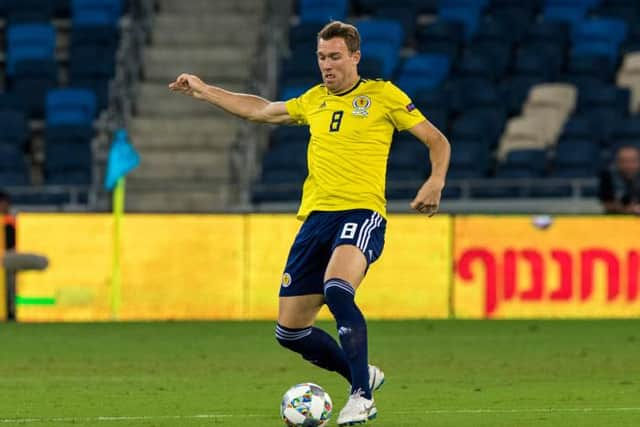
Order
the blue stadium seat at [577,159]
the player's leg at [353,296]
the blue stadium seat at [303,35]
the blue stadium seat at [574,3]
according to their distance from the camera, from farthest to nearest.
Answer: the blue stadium seat at [574,3], the blue stadium seat at [303,35], the blue stadium seat at [577,159], the player's leg at [353,296]

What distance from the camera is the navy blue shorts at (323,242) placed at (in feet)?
28.0

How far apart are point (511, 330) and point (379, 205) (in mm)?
8640

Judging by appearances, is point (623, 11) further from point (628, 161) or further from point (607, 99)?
point (628, 161)

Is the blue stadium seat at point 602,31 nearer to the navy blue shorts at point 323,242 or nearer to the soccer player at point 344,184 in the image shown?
the soccer player at point 344,184

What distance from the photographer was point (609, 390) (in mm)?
10820

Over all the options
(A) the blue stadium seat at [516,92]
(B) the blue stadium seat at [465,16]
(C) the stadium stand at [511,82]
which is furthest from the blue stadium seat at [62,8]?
(A) the blue stadium seat at [516,92]

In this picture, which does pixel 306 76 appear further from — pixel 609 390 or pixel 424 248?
pixel 609 390

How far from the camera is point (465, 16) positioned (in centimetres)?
2750

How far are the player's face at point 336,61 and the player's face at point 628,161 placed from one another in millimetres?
9210

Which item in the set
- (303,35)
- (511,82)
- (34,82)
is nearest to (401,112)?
(511,82)

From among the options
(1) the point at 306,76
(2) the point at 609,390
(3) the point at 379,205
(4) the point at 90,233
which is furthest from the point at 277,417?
(1) the point at 306,76

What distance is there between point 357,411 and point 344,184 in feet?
4.14

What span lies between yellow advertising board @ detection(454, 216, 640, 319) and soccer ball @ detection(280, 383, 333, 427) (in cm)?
1058

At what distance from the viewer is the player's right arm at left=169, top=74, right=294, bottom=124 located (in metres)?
9.08
